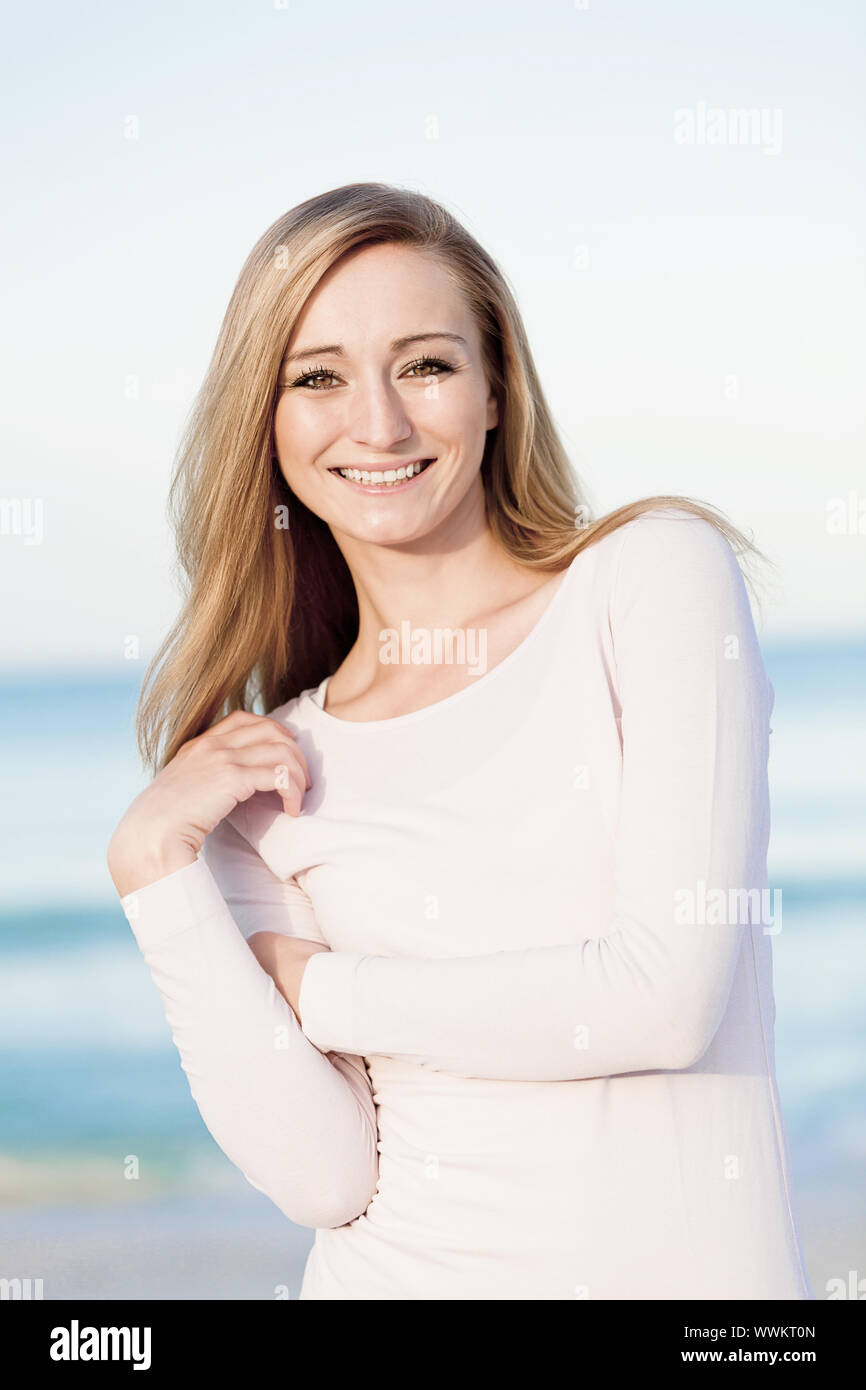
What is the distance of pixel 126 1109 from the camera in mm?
6914

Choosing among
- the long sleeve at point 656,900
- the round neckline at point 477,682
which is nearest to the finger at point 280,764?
the round neckline at point 477,682

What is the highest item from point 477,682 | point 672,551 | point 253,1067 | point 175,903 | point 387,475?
point 387,475

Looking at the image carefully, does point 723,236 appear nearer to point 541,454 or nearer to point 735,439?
point 735,439

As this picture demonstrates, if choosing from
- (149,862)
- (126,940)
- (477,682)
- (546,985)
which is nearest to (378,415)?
(477,682)

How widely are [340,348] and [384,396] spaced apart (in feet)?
0.32

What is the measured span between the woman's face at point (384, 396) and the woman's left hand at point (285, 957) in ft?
2.03

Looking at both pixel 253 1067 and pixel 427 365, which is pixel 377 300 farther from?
pixel 253 1067

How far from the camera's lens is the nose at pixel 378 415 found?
202cm

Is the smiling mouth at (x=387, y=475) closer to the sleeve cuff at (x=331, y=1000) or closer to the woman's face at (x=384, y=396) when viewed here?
the woman's face at (x=384, y=396)

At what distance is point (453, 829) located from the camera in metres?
1.93

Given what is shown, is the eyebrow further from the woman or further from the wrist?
the wrist

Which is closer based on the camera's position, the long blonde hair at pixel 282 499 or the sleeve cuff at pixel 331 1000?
the sleeve cuff at pixel 331 1000

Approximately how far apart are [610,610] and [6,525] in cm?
Result: 1262
